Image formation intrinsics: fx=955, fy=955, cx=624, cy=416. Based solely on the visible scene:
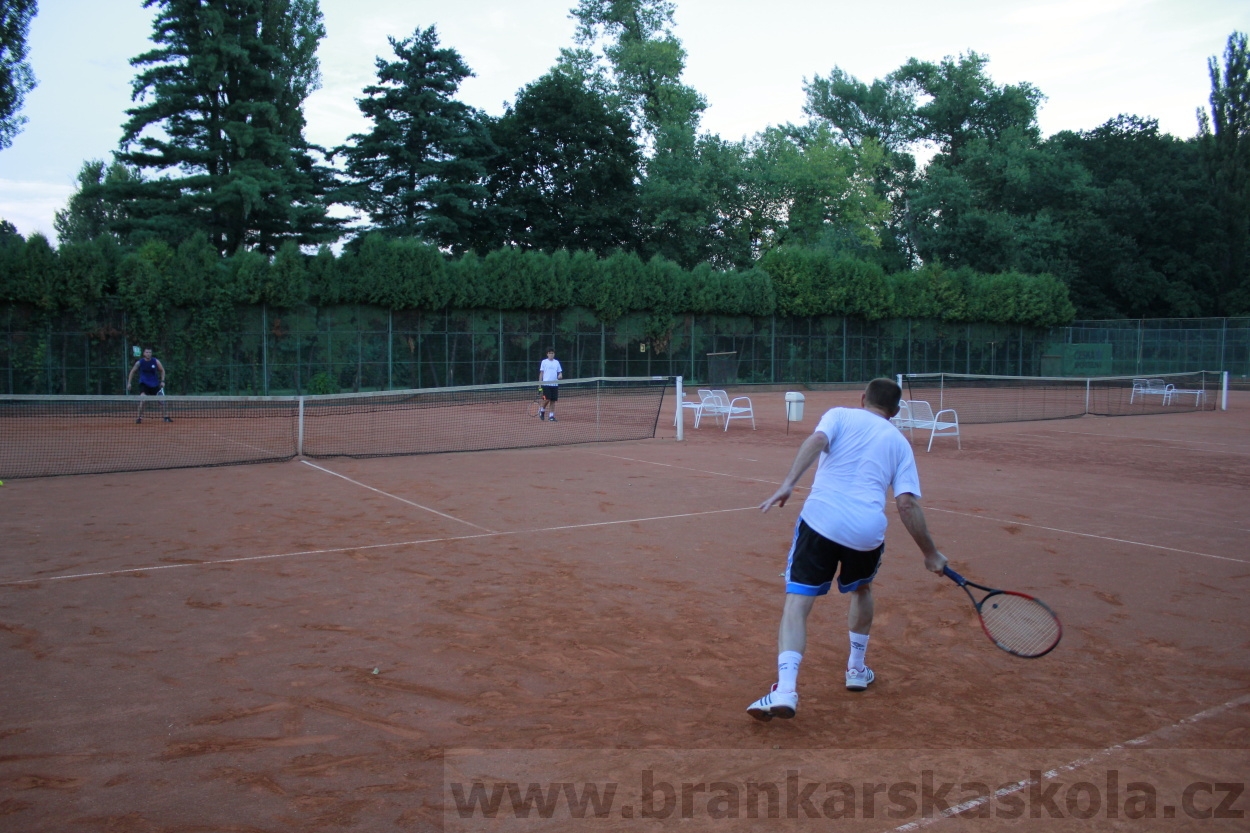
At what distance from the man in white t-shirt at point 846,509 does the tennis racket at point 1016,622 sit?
393 millimetres

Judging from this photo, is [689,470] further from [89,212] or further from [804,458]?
[89,212]

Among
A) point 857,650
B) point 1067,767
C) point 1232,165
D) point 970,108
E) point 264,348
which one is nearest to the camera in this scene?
point 1067,767

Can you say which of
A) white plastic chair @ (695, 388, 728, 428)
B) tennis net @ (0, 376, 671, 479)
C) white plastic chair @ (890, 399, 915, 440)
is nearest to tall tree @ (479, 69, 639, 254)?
tennis net @ (0, 376, 671, 479)

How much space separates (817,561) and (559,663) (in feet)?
5.42

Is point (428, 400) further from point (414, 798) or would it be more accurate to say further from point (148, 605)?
point (414, 798)

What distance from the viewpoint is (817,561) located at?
15.0 feet

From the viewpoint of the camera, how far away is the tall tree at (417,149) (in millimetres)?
41156

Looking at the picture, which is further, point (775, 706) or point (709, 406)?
point (709, 406)

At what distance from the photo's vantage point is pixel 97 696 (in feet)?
15.7

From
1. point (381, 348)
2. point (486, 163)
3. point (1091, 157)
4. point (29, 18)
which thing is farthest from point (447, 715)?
point (1091, 157)

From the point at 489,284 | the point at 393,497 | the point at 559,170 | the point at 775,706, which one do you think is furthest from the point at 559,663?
the point at 559,170

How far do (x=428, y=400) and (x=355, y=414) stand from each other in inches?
232

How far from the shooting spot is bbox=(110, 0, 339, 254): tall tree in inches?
1284

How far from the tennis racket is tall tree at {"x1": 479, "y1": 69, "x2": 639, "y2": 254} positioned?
43.2 m
